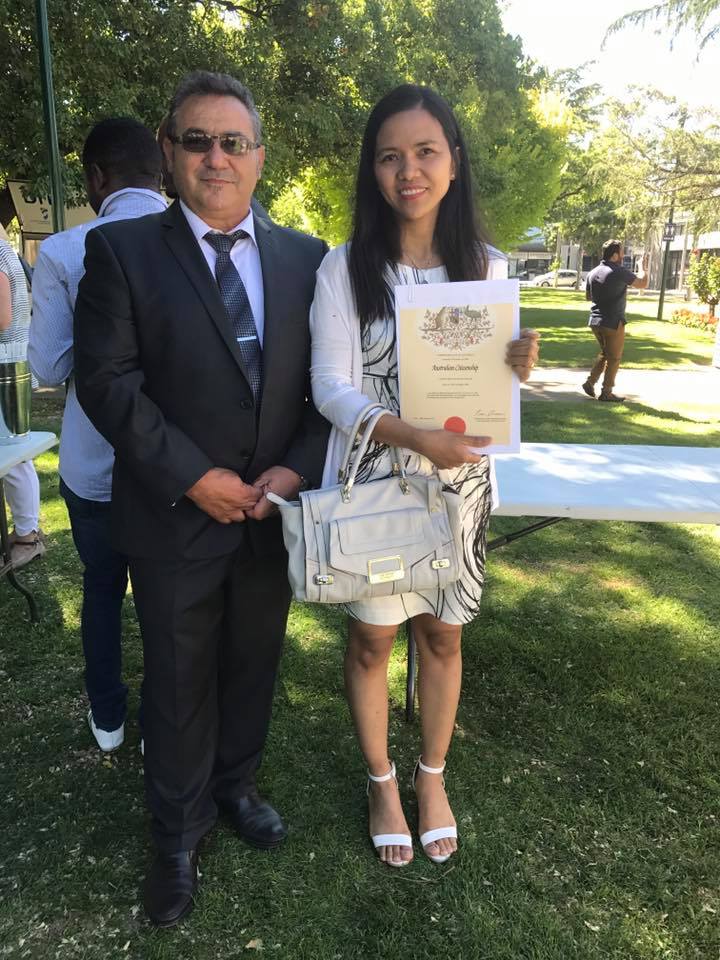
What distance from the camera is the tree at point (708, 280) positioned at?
22.8 m

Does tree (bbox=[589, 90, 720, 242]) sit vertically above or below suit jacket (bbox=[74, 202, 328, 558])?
above

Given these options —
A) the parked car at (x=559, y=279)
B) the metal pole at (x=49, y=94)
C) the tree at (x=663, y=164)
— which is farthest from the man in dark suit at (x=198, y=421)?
the parked car at (x=559, y=279)

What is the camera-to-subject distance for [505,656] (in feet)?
11.9

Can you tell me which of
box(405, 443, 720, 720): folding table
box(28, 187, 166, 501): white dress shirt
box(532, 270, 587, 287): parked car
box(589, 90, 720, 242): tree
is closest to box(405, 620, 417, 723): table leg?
box(405, 443, 720, 720): folding table

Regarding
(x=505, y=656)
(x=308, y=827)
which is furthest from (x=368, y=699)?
(x=505, y=656)

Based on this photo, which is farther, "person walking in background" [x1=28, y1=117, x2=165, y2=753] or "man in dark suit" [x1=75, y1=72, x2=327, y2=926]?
"person walking in background" [x1=28, y1=117, x2=165, y2=753]

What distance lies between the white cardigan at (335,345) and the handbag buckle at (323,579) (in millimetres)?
390

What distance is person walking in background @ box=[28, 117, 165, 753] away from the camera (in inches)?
92.0

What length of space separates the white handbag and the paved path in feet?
27.2

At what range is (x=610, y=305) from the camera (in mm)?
9984

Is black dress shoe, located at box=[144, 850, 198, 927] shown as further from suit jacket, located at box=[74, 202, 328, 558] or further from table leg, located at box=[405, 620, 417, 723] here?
table leg, located at box=[405, 620, 417, 723]

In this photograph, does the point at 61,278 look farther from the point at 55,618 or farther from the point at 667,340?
the point at 667,340

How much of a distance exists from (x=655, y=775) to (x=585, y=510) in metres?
1.03

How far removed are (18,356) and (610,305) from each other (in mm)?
8494
